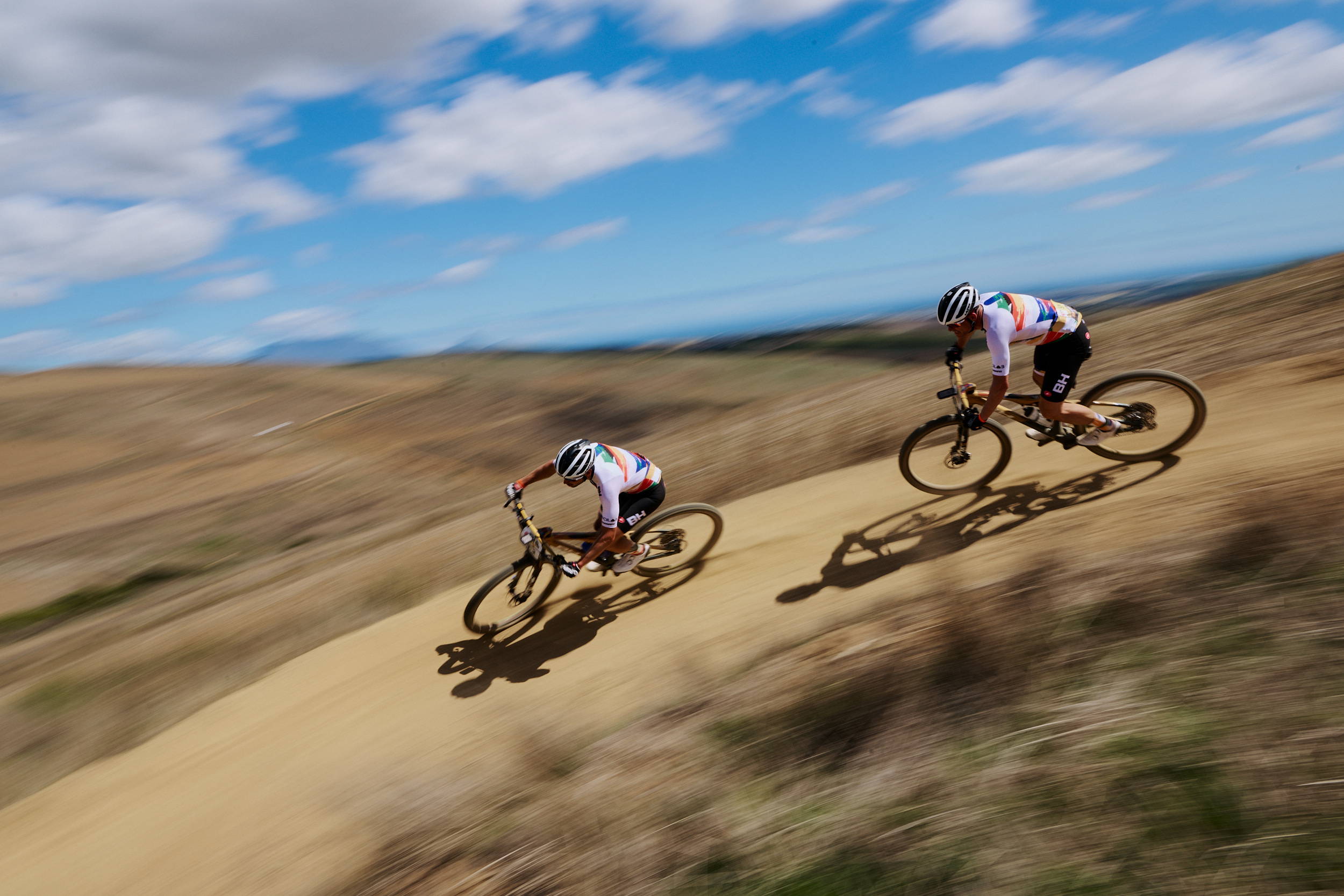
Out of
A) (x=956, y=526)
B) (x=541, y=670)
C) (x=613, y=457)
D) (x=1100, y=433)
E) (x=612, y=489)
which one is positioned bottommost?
(x=541, y=670)

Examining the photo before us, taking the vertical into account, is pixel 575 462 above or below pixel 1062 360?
above

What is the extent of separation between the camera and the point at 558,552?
28.1 ft

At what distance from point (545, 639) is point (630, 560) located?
53.8 inches

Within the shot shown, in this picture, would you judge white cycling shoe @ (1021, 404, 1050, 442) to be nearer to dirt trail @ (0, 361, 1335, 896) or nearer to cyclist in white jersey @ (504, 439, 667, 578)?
dirt trail @ (0, 361, 1335, 896)

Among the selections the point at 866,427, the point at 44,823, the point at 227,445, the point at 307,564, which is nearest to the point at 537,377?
the point at 227,445

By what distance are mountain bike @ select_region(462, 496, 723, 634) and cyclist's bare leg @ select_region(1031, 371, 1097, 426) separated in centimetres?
358

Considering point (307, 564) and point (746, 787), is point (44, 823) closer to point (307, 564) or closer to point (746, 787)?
point (307, 564)

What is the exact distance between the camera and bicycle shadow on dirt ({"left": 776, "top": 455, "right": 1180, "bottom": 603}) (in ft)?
23.0

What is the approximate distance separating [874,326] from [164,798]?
39397 mm

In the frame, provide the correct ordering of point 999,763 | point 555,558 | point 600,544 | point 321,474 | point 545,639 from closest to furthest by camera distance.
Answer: point 999,763 → point 600,544 → point 555,558 → point 545,639 → point 321,474

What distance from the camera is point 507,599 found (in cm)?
827

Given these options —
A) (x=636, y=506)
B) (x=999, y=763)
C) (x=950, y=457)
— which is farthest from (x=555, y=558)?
(x=999, y=763)

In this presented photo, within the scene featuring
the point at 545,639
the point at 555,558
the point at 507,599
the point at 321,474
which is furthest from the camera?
the point at 321,474

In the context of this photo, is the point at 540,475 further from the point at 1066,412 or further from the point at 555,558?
the point at 1066,412
